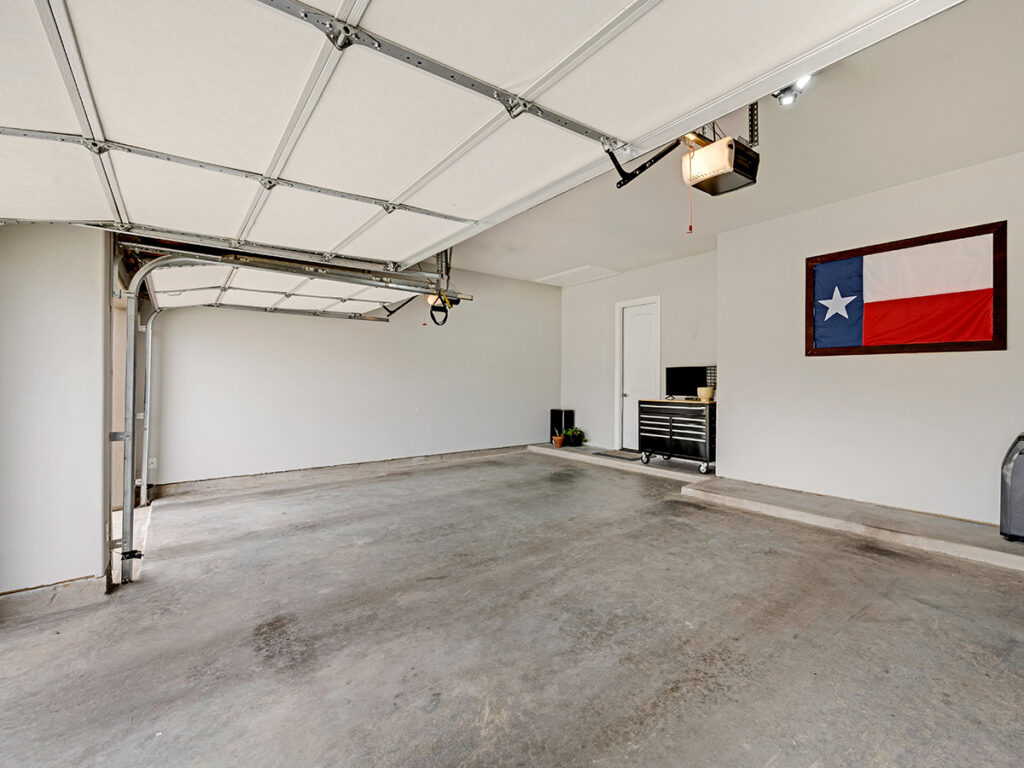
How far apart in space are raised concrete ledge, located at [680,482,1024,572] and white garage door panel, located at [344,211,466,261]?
393 cm

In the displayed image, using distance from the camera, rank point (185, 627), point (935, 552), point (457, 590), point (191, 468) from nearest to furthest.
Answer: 1. point (185, 627)
2. point (457, 590)
3. point (935, 552)
4. point (191, 468)

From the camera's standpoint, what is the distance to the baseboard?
102 inches

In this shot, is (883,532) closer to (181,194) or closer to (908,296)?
(908,296)

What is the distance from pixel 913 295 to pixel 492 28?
484 cm

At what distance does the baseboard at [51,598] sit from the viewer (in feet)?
8.49

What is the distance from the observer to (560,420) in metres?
8.62

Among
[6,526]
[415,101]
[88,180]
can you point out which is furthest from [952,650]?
[6,526]

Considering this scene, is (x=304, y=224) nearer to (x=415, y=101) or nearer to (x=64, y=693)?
(x=415, y=101)

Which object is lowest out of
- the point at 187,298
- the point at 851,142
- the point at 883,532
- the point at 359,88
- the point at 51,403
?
the point at 883,532

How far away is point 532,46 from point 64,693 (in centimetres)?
311

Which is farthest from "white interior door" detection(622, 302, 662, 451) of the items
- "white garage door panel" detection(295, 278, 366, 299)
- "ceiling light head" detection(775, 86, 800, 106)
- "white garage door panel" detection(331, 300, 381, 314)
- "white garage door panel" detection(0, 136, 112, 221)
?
"white garage door panel" detection(0, 136, 112, 221)

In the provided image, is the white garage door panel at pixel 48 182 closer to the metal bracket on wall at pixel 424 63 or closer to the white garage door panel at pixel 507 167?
the metal bracket on wall at pixel 424 63

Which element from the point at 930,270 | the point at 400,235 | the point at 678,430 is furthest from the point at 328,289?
the point at 930,270

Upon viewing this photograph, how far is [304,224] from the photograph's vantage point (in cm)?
272
